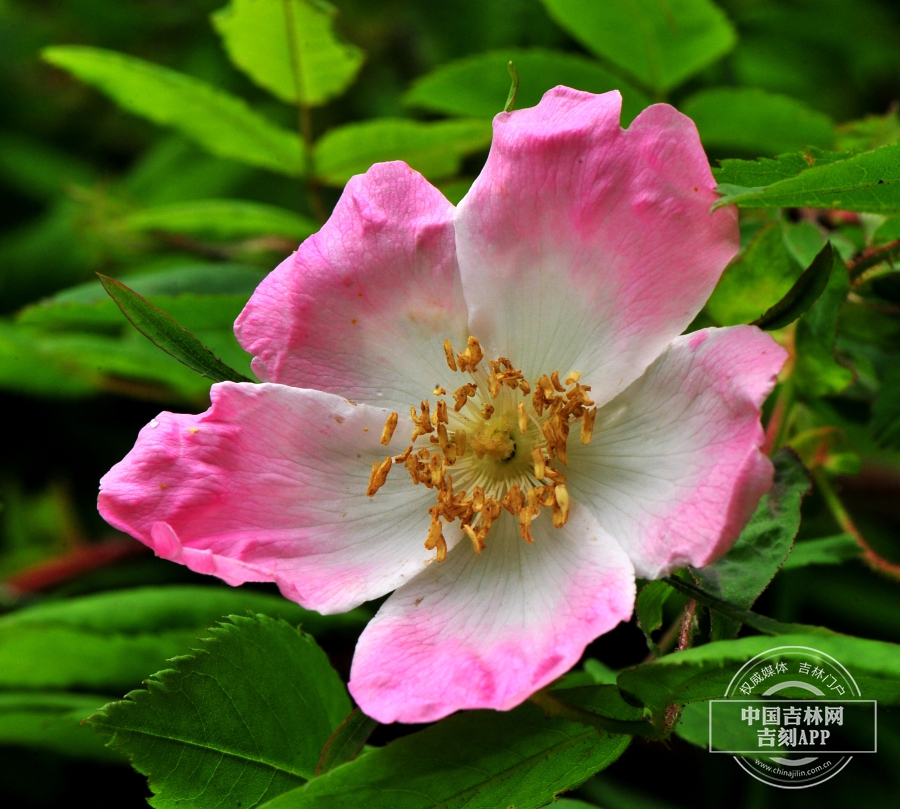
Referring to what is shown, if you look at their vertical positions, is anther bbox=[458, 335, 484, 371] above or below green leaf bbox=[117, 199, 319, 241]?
above

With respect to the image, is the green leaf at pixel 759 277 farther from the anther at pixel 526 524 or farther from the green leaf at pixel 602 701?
the green leaf at pixel 602 701

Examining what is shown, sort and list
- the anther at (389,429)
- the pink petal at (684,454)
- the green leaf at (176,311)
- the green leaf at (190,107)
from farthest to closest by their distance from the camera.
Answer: the green leaf at (190,107)
the green leaf at (176,311)
the anther at (389,429)
the pink petal at (684,454)

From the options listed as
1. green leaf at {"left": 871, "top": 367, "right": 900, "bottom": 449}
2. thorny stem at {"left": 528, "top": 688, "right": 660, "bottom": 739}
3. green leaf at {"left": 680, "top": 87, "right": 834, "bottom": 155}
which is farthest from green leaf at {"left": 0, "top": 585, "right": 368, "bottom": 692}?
green leaf at {"left": 680, "top": 87, "right": 834, "bottom": 155}

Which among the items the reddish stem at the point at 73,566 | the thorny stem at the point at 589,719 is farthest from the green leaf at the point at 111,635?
the thorny stem at the point at 589,719

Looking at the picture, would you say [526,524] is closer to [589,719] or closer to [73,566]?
[589,719]

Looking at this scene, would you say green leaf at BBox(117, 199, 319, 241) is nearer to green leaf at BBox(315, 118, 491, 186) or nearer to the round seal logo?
green leaf at BBox(315, 118, 491, 186)

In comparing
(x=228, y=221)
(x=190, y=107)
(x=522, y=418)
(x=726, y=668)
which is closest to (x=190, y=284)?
(x=228, y=221)

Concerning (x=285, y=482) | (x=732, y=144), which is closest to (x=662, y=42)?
(x=732, y=144)
